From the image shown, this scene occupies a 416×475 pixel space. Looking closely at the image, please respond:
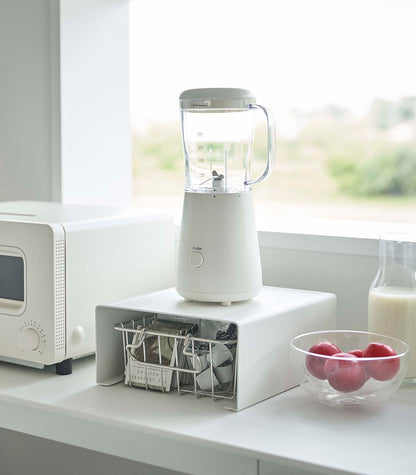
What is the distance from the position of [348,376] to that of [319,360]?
5 centimetres

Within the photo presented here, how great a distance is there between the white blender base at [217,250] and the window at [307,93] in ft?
3.83

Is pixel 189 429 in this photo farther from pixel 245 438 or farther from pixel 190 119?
pixel 190 119

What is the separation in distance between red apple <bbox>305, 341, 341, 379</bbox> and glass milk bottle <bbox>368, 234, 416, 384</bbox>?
0.54 ft

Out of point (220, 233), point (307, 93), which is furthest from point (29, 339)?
point (307, 93)

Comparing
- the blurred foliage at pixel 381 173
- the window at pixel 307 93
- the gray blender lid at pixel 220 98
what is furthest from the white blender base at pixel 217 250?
the blurred foliage at pixel 381 173

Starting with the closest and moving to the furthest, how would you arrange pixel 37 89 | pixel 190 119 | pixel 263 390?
pixel 263 390 → pixel 190 119 → pixel 37 89

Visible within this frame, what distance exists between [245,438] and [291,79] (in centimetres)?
1172

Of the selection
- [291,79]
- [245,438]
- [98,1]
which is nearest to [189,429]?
[245,438]

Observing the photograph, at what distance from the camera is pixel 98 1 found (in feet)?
6.02

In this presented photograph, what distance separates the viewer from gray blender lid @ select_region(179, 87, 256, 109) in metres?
1.21

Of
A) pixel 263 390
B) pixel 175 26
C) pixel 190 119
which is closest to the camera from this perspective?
pixel 263 390

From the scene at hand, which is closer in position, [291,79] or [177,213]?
[177,213]

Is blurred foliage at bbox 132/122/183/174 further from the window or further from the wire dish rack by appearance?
the wire dish rack

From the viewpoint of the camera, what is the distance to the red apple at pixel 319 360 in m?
1.11
